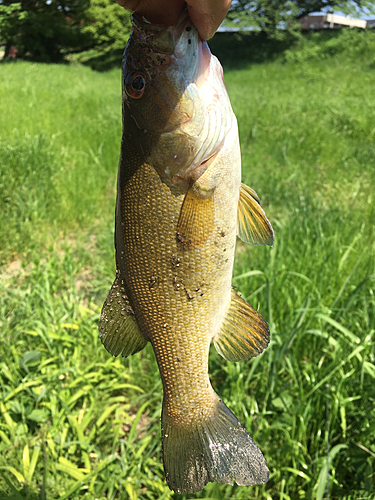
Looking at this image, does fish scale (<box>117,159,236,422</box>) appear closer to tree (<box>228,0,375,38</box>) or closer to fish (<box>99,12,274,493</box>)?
fish (<box>99,12,274,493</box>)

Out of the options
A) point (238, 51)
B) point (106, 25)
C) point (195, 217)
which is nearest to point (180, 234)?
point (195, 217)

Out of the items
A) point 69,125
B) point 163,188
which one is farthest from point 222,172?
point 69,125

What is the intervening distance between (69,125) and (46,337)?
5.42m

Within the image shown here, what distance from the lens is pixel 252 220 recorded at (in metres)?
1.38

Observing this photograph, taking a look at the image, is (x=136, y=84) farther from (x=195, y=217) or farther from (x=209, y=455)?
(x=209, y=455)

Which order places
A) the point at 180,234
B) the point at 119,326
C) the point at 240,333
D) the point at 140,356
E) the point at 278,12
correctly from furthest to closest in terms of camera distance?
the point at 278,12 → the point at 140,356 → the point at 240,333 → the point at 119,326 → the point at 180,234

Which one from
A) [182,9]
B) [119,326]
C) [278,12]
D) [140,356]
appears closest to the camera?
[182,9]

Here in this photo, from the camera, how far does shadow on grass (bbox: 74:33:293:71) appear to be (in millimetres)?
23047

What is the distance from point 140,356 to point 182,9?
2342mm

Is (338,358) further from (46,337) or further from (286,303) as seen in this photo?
(46,337)

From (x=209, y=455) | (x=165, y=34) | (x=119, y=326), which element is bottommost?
(x=209, y=455)

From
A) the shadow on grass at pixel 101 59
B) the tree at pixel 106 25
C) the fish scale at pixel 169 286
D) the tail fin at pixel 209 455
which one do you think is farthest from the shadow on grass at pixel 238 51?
the tail fin at pixel 209 455

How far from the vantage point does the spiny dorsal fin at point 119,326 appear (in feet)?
4.20

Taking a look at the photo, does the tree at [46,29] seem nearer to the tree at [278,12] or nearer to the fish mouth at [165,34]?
the tree at [278,12]
